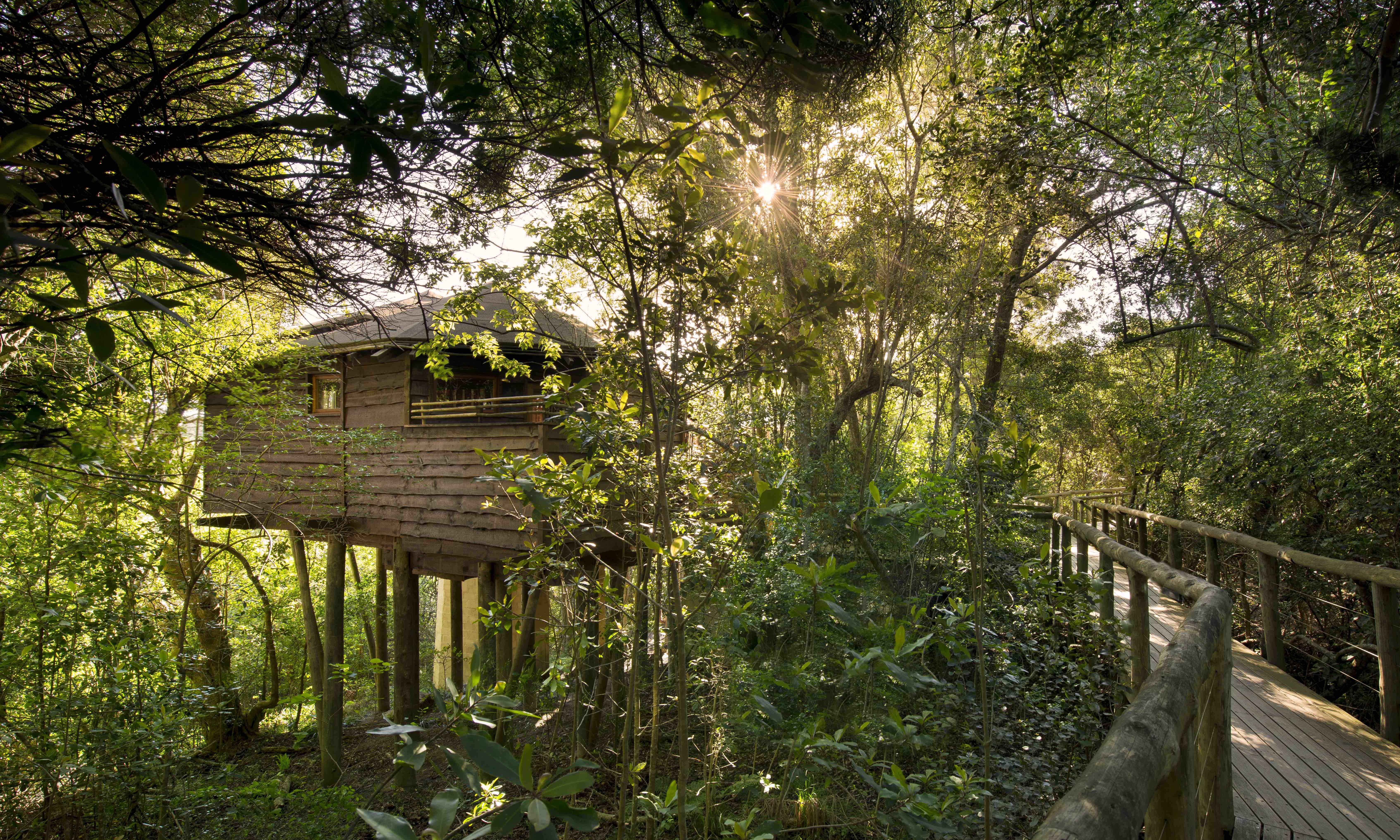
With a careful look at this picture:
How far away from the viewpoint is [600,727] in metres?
5.84

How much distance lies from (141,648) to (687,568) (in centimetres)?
369

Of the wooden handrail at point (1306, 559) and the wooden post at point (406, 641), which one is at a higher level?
the wooden handrail at point (1306, 559)

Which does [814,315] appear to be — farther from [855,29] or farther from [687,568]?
[687,568]

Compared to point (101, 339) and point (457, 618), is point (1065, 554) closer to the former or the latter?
point (101, 339)

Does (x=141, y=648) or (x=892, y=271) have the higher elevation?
(x=892, y=271)

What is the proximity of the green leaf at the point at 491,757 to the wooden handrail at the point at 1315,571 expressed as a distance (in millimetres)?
3901

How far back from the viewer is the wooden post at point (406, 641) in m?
9.13

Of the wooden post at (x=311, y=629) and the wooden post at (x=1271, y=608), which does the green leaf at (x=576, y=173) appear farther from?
the wooden post at (x=311, y=629)

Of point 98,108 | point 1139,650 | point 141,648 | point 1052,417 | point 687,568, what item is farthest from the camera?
point 1052,417

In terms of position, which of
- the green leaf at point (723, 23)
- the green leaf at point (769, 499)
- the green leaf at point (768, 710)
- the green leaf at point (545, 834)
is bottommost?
the green leaf at point (768, 710)

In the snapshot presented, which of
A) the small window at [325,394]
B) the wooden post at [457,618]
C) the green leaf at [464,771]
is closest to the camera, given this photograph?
the green leaf at [464,771]

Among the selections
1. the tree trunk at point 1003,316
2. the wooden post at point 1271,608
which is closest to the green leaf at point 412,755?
the wooden post at point 1271,608

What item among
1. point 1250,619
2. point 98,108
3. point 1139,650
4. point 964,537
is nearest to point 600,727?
point 964,537

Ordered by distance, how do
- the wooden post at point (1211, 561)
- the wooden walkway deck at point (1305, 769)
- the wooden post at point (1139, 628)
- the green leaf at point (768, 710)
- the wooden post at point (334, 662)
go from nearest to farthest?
the green leaf at point (768, 710) < the wooden walkway deck at point (1305, 769) < the wooden post at point (1139, 628) < the wooden post at point (1211, 561) < the wooden post at point (334, 662)
